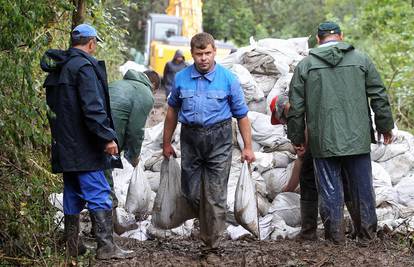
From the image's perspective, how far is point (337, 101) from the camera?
663 cm

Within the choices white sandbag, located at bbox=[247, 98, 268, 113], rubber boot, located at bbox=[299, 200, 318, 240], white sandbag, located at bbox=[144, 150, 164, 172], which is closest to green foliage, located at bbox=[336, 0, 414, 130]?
white sandbag, located at bbox=[247, 98, 268, 113]

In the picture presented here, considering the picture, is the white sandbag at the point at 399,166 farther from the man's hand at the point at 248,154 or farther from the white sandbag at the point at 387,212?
the man's hand at the point at 248,154

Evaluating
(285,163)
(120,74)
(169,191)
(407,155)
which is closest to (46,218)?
(169,191)

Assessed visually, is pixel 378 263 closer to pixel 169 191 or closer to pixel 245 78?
pixel 169 191

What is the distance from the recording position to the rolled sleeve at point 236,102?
6254 millimetres

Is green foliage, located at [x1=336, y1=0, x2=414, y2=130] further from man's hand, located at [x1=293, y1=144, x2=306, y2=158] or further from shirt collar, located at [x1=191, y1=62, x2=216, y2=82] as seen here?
shirt collar, located at [x1=191, y1=62, x2=216, y2=82]

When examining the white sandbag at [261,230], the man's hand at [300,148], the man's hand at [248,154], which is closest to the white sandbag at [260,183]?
the white sandbag at [261,230]

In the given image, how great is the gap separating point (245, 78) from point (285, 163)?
152 centimetres

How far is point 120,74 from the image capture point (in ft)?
50.5

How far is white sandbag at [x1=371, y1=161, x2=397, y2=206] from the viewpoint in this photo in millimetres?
7715

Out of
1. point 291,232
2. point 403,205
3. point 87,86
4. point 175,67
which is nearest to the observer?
point 87,86

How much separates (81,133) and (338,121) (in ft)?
6.77

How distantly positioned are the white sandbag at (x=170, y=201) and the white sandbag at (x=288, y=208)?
1265 mm

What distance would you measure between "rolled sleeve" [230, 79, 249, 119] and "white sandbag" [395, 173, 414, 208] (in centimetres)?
252
